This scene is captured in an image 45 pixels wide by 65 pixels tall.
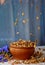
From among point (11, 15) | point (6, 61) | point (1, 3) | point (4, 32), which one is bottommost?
point (6, 61)

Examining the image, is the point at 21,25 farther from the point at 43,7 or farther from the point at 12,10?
the point at 43,7

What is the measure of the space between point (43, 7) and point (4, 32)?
514mm

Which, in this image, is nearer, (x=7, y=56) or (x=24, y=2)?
(x=7, y=56)

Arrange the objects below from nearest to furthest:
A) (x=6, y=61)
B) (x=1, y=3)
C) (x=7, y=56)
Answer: (x=6, y=61) → (x=7, y=56) → (x=1, y=3)

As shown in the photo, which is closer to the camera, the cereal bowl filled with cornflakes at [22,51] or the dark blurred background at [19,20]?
the cereal bowl filled with cornflakes at [22,51]

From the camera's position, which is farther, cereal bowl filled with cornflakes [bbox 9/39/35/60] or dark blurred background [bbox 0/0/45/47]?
dark blurred background [bbox 0/0/45/47]

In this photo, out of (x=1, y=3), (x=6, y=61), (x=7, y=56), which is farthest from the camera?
(x=1, y=3)

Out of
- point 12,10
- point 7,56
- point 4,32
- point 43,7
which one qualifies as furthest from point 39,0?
point 7,56

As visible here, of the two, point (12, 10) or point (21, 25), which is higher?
point (12, 10)

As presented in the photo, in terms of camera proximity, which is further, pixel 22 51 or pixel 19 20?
pixel 19 20

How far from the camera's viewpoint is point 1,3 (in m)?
1.91

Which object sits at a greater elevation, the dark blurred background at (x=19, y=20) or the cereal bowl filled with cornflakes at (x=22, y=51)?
the dark blurred background at (x=19, y=20)

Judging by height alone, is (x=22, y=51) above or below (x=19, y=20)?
below

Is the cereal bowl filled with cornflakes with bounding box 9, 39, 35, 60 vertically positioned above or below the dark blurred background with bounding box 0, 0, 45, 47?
below
